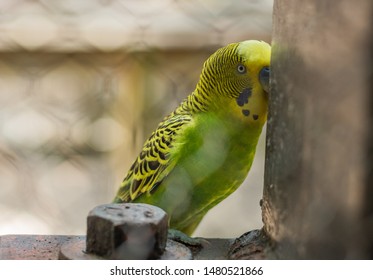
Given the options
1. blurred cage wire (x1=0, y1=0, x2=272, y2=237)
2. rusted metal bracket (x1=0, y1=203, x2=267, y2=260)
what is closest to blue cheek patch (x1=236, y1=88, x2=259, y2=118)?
rusted metal bracket (x1=0, y1=203, x2=267, y2=260)

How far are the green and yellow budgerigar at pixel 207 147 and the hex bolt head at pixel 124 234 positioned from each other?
15.0 inches

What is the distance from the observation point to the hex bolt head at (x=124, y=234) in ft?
1.81

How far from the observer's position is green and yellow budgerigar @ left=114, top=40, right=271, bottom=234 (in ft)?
3.04

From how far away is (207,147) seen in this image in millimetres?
953

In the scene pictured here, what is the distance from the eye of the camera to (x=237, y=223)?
73.4 inches

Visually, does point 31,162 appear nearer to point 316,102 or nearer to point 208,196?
point 208,196

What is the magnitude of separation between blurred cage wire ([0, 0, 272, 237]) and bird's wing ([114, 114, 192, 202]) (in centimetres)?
72

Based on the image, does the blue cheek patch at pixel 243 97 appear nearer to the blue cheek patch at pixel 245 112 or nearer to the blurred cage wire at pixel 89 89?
the blue cheek patch at pixel 245 112

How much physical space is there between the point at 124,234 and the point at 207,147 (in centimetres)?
42

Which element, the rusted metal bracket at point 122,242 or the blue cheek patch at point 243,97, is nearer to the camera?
the rusted metal bracket at point 122,242

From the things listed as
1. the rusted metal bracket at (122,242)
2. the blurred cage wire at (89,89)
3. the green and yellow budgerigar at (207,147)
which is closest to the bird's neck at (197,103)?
the green and yellow budgerigar at (207,147)

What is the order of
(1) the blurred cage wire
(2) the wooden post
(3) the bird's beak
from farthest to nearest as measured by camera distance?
(1) the blurred cage wire < (3) the bird's beak < (2) the wooden post

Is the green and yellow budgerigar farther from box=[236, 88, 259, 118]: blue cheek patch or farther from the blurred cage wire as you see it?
the blurred cage wire

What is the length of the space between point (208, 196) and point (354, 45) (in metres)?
0.50
